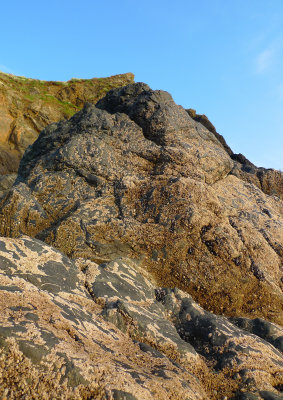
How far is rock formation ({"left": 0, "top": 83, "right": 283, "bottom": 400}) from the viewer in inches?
117

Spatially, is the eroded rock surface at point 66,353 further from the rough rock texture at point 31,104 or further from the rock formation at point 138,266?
the rough rock texture at point 31,104

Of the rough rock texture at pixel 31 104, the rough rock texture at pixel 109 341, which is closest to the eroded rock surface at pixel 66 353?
the rough rock texture at pixel 109 341

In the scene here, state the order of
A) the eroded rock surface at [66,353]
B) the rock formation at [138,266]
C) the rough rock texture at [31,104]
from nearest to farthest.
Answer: the eroded rock surface at [66,353]
the rock formation at [138,266]
the rough rock texture at [31,104]

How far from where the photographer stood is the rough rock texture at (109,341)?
105 inches

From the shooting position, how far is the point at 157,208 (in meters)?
7.86

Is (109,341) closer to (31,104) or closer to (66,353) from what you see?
(66,353)

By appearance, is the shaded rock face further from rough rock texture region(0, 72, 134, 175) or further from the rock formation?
rough rock texture region(0, 72, 134, 175)

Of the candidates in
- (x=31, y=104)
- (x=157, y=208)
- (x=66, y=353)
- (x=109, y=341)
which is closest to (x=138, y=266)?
(x=157, y=208)

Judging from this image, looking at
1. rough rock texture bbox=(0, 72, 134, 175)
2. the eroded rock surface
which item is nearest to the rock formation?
the eroded rock surface

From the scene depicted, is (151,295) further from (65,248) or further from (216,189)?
(216,189)

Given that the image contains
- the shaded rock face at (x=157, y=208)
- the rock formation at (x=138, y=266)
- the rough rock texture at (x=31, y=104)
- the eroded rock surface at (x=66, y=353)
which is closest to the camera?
the eroded rock surface at (x=66, y=353)

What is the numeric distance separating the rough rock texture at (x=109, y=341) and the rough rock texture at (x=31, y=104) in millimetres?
24900

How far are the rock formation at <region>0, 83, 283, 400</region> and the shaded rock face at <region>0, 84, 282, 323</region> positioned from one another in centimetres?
3

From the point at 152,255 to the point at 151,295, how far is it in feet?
5.63
